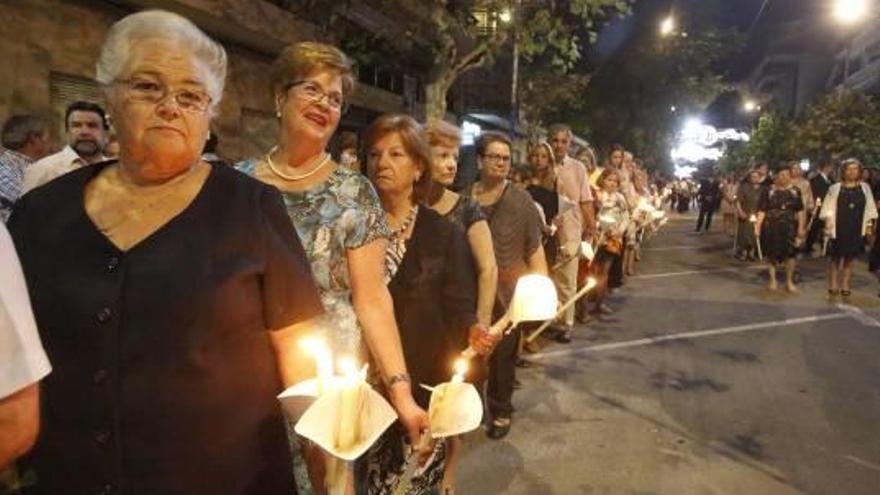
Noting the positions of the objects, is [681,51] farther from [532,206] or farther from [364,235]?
[364,235]

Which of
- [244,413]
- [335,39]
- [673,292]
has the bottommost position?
[673,292]

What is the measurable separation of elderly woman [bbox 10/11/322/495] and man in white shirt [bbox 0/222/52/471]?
0.32m

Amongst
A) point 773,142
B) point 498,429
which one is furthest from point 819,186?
point 773,142

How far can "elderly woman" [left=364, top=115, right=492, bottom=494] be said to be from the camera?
113 inches

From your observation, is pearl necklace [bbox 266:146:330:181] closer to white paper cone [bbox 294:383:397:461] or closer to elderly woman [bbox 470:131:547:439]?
white paper cone [bbox 294:383:397:461]

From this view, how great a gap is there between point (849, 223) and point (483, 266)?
919 centimetres

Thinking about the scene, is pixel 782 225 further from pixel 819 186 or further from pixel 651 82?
pixel 651 82

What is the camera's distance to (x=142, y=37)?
1613 millimetres

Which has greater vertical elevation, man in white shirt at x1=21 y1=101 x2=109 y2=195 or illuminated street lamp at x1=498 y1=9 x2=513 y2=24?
illuminated street lamp at x1=498 y1=9 x2=513 y2=24

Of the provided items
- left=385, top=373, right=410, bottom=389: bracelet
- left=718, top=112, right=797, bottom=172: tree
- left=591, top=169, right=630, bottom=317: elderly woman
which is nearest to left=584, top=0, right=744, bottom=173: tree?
left=718, top=112, right=797, bottom=172: tree

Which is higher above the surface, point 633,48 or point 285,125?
point 633,48

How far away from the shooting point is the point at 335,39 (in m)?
12.1

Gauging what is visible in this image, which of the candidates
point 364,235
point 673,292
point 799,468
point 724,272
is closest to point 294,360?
point 364,235

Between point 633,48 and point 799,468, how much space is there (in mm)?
24721
